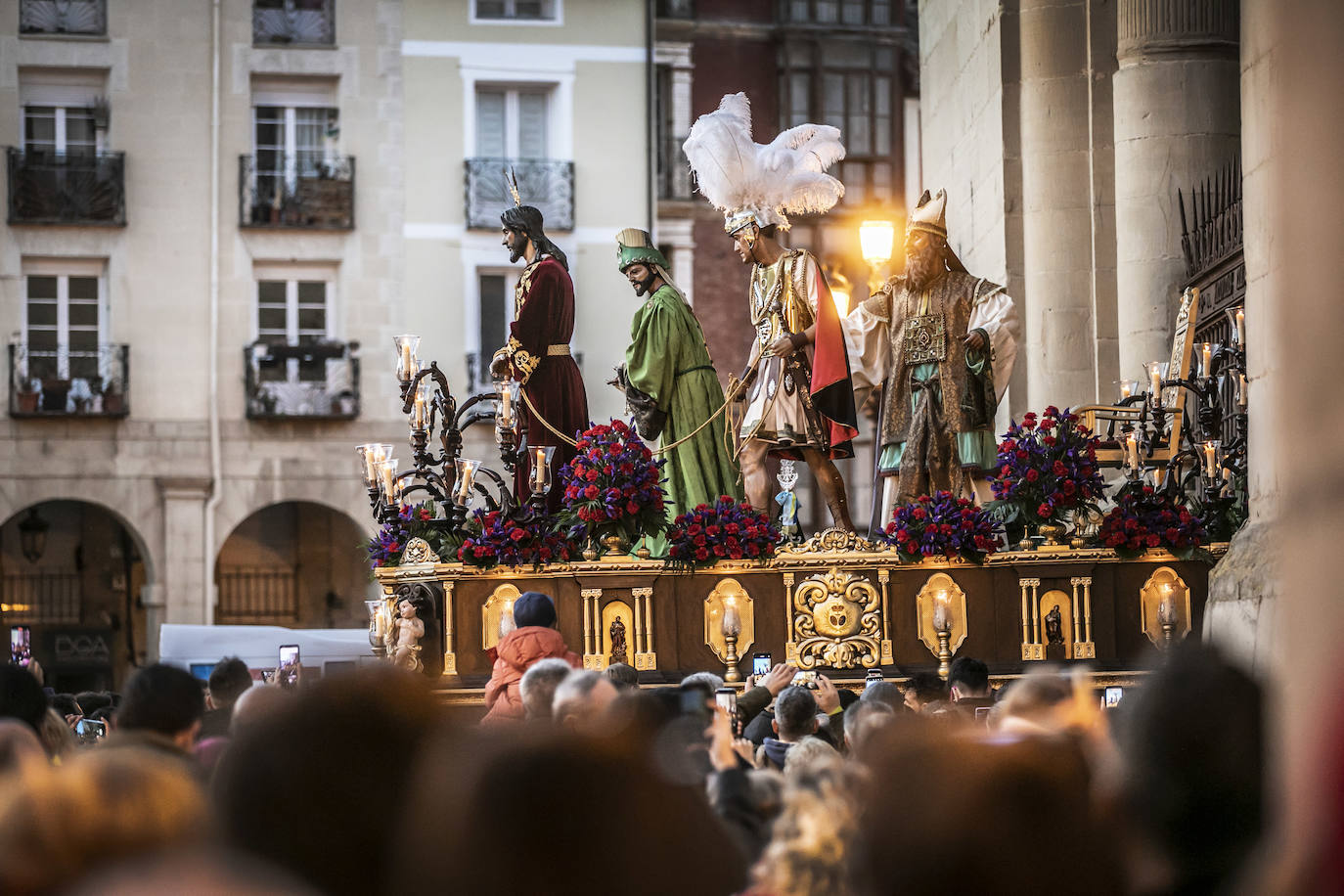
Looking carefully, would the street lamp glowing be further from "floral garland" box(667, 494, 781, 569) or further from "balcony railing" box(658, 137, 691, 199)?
"balcony railing" box(658, 137, 691, 199)

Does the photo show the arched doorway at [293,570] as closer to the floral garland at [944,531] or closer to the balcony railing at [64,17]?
the balcony railing at [64,17]

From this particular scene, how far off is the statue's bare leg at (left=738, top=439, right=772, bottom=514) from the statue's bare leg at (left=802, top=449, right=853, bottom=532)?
0.27 metres

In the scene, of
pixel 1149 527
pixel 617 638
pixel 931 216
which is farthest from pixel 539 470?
pixel 1149 527

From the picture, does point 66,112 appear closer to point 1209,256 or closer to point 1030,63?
point 1030,63

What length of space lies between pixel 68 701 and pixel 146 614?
17.6 meters

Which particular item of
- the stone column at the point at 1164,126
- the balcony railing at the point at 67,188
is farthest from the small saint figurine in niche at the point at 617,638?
the balcony railing at the point at 67,188

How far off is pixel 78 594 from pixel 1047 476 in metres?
20.2

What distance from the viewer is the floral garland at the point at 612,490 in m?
11.7

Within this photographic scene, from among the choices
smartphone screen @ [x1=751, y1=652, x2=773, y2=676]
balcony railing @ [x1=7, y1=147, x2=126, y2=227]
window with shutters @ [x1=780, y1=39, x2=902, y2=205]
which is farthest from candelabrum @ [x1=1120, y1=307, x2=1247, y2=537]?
window with shutters @ [x1=780, y1=39, x2=902, y2=205]

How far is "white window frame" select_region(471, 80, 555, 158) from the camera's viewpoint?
95.0 ft

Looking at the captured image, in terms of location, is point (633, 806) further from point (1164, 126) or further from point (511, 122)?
point (511, 122)

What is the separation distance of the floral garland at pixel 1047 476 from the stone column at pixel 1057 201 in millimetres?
4639

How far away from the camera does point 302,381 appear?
91.2 ft

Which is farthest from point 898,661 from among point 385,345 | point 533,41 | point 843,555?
point 533,41
